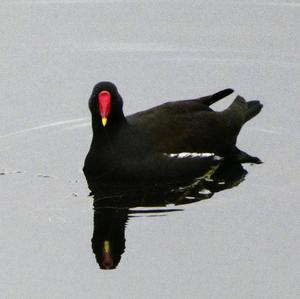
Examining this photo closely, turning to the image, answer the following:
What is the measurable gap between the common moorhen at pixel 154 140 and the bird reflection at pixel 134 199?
0.36 feet

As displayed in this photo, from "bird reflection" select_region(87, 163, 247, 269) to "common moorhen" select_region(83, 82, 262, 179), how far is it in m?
0.11

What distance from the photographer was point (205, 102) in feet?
35.8

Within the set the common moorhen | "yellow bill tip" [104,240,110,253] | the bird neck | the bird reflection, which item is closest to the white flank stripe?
the common moorhen

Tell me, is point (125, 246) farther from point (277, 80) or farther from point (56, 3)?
point (56, 3)

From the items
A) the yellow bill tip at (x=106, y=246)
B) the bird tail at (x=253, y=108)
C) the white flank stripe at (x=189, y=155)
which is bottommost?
the yellow bill tip at (x=106, y=246)

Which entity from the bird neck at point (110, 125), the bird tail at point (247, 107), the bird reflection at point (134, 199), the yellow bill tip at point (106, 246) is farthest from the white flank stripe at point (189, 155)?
the yellow bill tip at point (106, 246)

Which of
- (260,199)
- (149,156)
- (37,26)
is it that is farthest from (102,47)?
(260,199)

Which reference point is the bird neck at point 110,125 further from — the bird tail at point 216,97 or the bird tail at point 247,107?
the bird tail at point 247,107

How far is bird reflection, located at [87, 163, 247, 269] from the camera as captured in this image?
9.20m

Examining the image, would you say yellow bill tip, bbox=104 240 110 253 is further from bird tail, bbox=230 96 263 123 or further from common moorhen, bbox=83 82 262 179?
bird tail, bbox=230 96 263 123

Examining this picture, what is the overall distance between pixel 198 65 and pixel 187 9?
53.3 inches

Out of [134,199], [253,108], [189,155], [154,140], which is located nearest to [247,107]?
[253,108]

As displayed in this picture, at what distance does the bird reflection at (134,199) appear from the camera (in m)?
9.20

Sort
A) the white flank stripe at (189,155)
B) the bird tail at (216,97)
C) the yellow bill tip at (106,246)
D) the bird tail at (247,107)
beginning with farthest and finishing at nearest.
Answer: the bird tail at (247,107), the bird tail at (216,97), the white flank stripe at (189,155), the yellow bill tip at (106,246)
